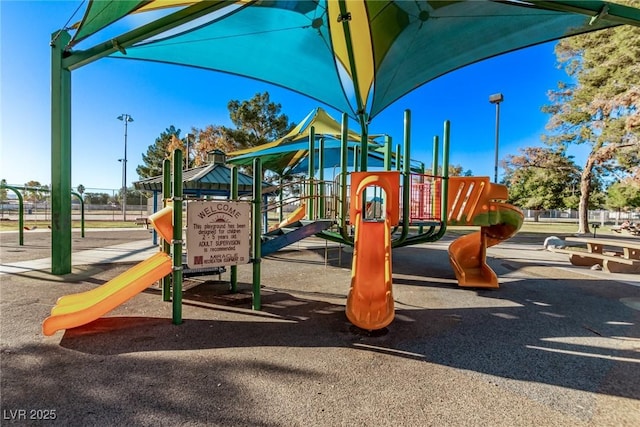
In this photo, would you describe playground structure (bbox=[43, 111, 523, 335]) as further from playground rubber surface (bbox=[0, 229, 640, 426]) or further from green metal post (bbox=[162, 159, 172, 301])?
playground rubber surface (bbox=[0, 229, 640, 426])

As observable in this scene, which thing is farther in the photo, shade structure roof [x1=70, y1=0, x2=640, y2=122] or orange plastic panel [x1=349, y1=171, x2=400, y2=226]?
shade structure roof [x1=70, y1=0, x2=640, y2=122]

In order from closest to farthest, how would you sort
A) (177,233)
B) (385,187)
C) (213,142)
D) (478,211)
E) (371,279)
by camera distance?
(177,233) < (371,279) < (385,187) < (478,211) < (213,142)

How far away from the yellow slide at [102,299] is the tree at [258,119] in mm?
28190

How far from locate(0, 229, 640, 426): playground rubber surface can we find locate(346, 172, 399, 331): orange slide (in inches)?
11.0

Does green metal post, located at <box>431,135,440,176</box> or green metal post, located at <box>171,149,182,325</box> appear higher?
green metal post, located at <box>431,135,440,176</box>

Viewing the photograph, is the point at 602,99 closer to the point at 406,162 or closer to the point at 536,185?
the point at 406,162

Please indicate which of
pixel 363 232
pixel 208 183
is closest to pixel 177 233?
pixel 363 232

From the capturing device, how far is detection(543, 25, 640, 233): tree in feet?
47.9

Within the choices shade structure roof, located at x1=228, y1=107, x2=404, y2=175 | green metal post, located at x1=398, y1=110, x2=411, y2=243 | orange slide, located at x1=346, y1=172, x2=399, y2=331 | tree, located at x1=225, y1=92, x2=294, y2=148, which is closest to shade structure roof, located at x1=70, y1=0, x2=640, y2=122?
shade structure roof, located at x1=228, y1=107, x2=404, y2=175

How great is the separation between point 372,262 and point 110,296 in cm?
410

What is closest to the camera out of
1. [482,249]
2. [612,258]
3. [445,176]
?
[445,176]

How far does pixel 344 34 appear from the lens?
940cm

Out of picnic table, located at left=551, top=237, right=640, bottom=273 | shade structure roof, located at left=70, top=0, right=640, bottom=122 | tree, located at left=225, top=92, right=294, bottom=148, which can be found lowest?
picnic table, located at left=551, top=237, right=640, bottom=273

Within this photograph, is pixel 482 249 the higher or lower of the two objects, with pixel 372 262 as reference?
lower
